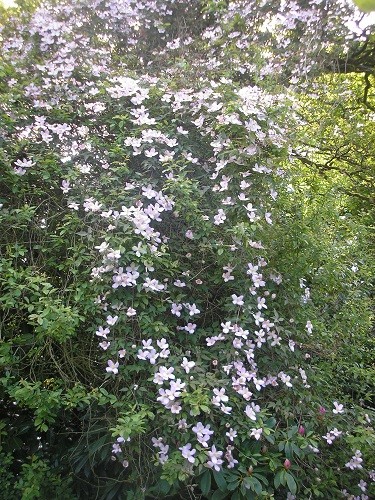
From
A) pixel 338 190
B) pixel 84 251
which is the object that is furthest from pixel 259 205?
pixel 338 190

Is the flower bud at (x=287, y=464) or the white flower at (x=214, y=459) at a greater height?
the white flower at (x=214, y=459)

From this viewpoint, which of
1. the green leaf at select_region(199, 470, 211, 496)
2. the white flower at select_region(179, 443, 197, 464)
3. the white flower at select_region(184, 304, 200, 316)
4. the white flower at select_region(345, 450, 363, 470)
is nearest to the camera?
the white flower at select_region(179, 443, 197, 464)

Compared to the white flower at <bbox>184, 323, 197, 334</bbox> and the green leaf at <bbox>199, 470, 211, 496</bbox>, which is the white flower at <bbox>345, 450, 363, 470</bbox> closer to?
the green leaf at <bbox>199, 470, 211, 496</bbox>

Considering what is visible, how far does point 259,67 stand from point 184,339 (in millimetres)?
1768

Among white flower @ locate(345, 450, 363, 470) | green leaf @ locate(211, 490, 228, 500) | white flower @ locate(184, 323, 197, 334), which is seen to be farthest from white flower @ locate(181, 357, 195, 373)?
white flower @ locate(345, 450, 363, 470)

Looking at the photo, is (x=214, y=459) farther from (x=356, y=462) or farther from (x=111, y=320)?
(x=356, y=462)

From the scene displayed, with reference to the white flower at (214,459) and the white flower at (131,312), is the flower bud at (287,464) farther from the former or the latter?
the white flower at (131,312)

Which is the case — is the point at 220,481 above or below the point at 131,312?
below

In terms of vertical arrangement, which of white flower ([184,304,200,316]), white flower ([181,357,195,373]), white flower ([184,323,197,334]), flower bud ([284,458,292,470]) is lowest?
flower bud ([284,458,292,470])

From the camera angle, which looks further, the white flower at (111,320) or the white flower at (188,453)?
the white flower at (111,320)

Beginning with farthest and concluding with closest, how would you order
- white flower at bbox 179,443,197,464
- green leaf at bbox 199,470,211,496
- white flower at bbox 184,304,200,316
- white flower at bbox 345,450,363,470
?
white flower at bbox 345,450,363,470
white flower at bbox 184,304,200,316
green leaf at bbox 199,470,211,496
white flower at bbox 179,443,197,464

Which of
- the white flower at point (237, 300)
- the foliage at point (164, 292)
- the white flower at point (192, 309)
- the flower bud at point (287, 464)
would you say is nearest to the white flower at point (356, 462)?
the foliage at point (164, 292)

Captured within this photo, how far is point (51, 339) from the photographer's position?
6.61 feet

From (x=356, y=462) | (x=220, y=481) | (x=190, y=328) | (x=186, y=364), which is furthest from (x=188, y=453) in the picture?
(x=356, y=462)
